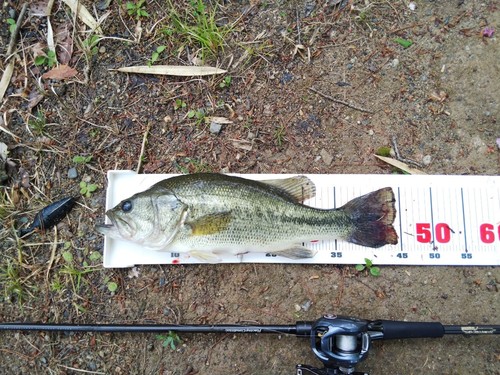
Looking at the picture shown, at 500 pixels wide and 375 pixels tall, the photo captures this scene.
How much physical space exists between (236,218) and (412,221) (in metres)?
1.75

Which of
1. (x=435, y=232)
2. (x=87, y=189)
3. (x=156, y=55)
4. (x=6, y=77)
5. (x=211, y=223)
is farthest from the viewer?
(x=6, y=77)

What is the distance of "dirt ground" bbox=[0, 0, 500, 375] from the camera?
385 cm

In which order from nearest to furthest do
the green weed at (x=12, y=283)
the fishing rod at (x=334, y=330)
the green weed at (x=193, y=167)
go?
the fishing rod at (x=334, y=330) → the green weed at (x=12, y=283) → the green weed at (x=193, y=167)

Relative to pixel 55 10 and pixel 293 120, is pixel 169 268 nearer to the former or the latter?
pixel 293 120

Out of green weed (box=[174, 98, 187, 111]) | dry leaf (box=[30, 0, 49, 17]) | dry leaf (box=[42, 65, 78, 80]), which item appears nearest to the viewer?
green weed (box=[174, 98, 187, 111])

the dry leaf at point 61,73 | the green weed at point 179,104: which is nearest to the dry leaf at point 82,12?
the dry leaf at point 61,73

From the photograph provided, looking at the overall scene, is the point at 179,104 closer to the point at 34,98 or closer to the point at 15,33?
the point at 34,98

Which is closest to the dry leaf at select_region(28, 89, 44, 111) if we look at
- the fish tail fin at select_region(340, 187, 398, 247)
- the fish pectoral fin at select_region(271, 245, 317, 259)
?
the fish pectoral fin at select_region(271, 245, 317, 259)

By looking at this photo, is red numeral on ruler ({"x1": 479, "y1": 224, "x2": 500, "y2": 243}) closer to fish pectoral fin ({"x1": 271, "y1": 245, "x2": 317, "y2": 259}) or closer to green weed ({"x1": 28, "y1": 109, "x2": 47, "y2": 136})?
fish pectoral fin ({"x1": 271, "y1": 245, "x2": 317, "y2": 259})

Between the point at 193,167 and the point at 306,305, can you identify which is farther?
the point at 193,167

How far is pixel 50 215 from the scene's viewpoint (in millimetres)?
4043

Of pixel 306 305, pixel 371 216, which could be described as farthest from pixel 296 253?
pixel 371 216

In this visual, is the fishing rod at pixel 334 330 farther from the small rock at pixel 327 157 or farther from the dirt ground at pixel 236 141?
the small rock at pixel 327 157

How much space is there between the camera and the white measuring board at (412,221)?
12.7 ft
